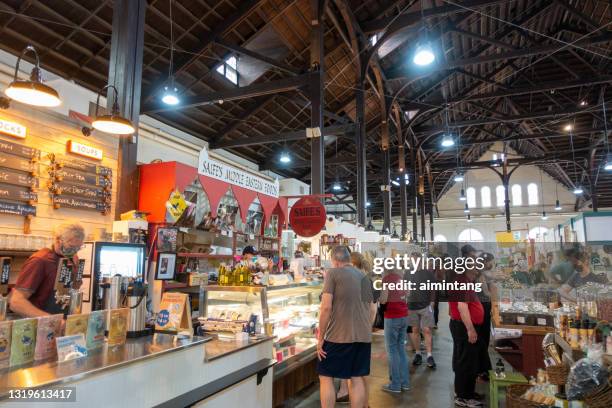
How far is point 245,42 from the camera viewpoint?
31.8 ft

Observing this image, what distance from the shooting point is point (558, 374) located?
9.95 ft

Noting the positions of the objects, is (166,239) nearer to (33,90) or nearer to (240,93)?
(33,90)

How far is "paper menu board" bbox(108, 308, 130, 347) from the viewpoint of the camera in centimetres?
241

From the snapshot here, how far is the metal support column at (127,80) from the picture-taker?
4.41 meters

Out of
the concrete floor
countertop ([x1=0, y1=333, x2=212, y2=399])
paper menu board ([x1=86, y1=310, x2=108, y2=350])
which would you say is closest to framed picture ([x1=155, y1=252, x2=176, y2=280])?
countertop ([x1=0, y1=333, x2=212, y2=399])

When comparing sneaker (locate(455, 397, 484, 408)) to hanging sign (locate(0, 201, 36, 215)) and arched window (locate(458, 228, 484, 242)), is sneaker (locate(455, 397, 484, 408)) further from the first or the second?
arched window (locate(458, 228, 484, 242))

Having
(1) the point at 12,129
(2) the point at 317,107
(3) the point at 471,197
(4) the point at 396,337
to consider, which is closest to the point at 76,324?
(1) the point at 12,129

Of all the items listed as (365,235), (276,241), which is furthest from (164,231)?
(365,235)

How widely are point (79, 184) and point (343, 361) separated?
13.6 feet

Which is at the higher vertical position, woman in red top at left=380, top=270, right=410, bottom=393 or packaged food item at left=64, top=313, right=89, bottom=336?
packaged food item at left=64, top=313, right=89, bottom=336

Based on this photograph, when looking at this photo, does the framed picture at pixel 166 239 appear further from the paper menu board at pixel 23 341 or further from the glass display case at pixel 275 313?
the paper menu board at pixel 23 341

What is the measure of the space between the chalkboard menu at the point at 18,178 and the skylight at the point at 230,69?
6.01 m

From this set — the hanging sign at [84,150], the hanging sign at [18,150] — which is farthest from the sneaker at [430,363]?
the hanging sign at [18,150]

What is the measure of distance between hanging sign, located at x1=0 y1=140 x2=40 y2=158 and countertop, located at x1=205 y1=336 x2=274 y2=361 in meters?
3.36
